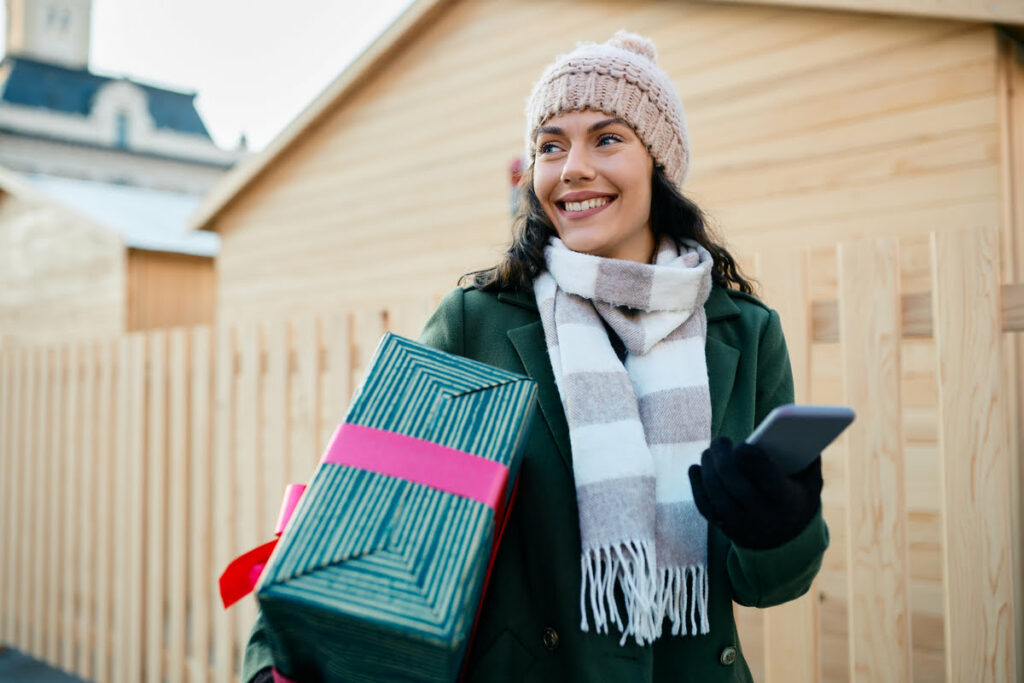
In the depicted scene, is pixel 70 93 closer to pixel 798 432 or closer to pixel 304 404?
pixel 304 404

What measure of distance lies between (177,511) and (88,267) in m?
8.53

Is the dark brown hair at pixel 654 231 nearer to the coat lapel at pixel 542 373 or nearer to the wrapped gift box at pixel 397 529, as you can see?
the coat lapel at pixel 542 373

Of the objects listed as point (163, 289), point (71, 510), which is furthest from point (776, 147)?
point (163, 289)

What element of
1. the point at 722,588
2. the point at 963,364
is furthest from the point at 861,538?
the point at 722,588

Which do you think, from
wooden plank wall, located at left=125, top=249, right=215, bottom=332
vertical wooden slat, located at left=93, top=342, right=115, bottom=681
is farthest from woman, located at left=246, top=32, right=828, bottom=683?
wooden plank wall, located at left=125, top=249, right=215, bottom=332

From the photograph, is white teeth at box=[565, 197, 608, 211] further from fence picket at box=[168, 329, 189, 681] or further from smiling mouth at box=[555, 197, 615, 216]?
fence picket at box=[168, 329, 189, 681]

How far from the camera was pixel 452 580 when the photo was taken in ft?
3.06

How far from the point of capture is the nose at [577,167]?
1.58 m

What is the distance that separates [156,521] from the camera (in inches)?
158

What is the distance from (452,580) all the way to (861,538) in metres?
1.51

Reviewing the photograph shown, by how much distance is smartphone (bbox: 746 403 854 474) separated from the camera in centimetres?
96

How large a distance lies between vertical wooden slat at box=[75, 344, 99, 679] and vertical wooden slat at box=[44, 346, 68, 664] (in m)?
0.24

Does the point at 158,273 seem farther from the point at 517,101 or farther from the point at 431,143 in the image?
the point at 517,101

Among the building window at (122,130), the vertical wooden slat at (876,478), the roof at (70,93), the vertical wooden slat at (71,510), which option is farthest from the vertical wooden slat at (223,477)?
the roof at (70,93)
